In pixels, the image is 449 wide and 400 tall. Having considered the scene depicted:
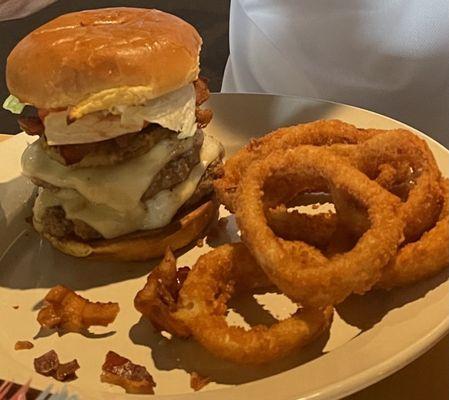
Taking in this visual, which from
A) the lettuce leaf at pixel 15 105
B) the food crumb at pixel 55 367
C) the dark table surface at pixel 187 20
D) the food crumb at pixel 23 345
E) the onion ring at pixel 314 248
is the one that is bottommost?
the dark table surface at pixel 187 20

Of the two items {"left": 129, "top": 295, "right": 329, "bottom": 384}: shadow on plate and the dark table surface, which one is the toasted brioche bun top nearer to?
{"left": 129, "top": 295, "right": 329, "bottom": 384}: shadow on plate

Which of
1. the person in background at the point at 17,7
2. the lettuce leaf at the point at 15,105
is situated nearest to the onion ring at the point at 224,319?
the lettuce leaf at the point at 15,105

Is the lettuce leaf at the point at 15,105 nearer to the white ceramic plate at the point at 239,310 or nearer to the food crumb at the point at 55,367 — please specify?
the white ceramic plate at the point at 239,310

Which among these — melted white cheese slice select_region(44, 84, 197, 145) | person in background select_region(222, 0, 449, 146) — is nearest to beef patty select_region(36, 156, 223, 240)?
melted white cheese slice select_region(44, 84, 197, 145)

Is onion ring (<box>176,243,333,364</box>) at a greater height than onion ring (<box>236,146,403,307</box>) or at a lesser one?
lesser

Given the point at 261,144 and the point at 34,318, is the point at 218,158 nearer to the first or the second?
the point at 261,144
